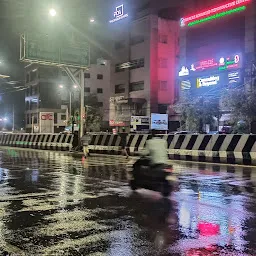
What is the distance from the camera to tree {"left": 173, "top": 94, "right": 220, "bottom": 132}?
41500 millimetres

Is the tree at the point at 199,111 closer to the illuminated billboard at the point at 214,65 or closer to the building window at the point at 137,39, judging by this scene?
the illuminated billboard at the point at 214,65

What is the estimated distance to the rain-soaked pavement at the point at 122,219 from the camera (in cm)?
500

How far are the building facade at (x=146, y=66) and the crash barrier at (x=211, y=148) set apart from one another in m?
33.7

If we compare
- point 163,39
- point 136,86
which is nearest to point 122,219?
point 163,39

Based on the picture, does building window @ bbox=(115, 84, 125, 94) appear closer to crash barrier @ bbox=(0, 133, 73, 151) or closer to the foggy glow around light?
the foggy glow around light

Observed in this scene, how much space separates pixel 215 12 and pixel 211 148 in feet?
109

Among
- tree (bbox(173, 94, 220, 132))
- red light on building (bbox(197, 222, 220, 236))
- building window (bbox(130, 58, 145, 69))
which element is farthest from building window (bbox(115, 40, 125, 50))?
red light on building (bbox(197, 222, 220, 236))

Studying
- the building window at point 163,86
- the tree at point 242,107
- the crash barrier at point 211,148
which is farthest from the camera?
the building window at point 163,86

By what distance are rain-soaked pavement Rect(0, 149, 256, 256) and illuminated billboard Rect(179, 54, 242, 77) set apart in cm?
3426

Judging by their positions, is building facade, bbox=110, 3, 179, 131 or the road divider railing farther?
building facade, bbox=110, 3, 179, 131

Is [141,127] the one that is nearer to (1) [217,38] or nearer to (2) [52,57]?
(1) [217,38]

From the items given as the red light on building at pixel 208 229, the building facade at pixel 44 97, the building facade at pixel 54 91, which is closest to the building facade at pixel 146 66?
the building facade at pixel 54 91

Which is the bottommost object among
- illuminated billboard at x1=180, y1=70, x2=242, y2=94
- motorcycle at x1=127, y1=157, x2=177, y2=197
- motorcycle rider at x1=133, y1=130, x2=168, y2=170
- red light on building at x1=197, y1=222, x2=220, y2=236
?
red light on building at x1=197, y1=222, x2=220, y2=236

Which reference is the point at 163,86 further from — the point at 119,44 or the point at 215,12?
the point at 215,12
